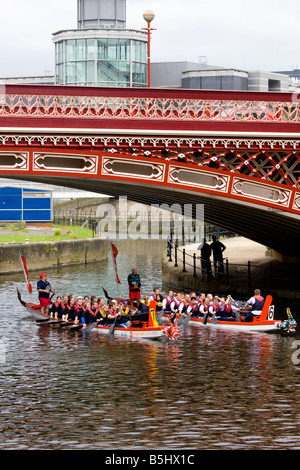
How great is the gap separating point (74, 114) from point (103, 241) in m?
33.6

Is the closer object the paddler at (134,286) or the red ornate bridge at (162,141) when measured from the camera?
the red ornate bridge at (162,141)

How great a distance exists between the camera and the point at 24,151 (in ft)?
92.2

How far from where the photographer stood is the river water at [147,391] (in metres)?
18.6

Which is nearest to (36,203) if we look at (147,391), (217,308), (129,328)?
(217,308)

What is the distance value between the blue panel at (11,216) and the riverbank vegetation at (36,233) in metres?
2.66

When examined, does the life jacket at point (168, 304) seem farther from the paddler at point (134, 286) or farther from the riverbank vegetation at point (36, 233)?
the riverbank vegetation at point (36, 233)

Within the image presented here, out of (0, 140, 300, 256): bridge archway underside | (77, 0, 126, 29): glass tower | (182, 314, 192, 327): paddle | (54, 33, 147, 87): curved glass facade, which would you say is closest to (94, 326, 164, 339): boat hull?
(182, 314, 192, 327): paddle

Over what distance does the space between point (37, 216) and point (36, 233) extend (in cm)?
802

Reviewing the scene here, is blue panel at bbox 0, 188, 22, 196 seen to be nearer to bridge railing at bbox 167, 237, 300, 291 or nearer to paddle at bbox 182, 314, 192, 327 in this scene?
bridge railing at bbox 167, 237, 300, 291

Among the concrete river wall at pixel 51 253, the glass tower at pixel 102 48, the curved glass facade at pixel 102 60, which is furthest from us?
the curved glass facade at pixel 102 60

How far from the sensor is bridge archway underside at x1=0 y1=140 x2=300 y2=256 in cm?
2831

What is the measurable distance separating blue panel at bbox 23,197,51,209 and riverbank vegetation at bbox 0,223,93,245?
2.19 metres

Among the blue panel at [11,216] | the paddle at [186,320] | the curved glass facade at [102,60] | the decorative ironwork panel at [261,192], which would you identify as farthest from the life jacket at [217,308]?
the curved glass facade at [102,60]
